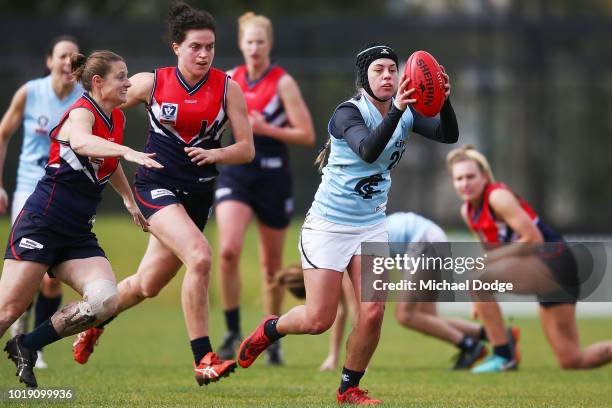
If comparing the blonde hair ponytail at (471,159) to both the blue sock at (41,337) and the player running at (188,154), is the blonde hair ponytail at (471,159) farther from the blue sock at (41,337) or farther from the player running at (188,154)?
the blue sock at (41,337)

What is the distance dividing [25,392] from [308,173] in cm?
1233

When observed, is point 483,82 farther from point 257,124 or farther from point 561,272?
point 257,124

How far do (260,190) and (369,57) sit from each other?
3.02 metres

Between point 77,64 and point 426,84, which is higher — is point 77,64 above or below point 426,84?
above

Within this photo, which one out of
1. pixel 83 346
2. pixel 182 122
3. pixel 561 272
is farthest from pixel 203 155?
pixel 561 272

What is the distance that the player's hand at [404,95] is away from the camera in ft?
18.3

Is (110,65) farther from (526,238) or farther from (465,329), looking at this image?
(465,329)

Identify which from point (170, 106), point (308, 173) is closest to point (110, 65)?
point (170, 106)

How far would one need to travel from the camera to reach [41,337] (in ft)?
20.2

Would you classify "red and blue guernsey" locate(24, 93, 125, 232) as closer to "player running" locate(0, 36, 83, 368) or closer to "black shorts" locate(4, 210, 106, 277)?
"black shorts" locate(4, 210, 106, 277)

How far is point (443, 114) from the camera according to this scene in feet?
19.8

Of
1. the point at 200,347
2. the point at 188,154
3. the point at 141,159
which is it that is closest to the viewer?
the point at 141,159

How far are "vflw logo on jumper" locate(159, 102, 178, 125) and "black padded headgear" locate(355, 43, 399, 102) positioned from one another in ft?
3.90

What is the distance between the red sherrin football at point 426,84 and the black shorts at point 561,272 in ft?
9.71
